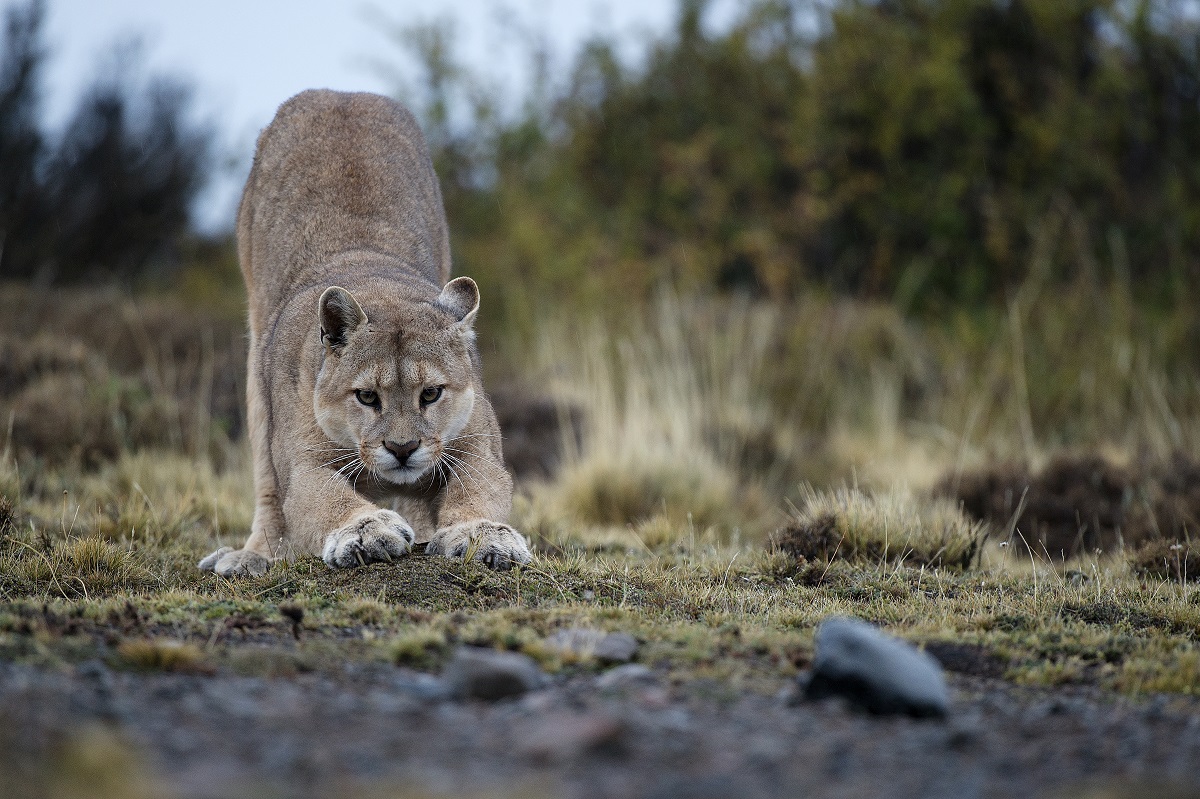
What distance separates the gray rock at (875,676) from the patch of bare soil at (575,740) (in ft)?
0.18

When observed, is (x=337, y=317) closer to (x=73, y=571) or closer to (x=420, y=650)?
(x=73, y=571)

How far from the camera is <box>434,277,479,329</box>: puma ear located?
236 inches

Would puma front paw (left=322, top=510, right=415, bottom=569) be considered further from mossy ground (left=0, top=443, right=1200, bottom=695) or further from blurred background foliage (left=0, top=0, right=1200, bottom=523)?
blurred background foliage (left=0, top=0, right=1200, bottom=523)

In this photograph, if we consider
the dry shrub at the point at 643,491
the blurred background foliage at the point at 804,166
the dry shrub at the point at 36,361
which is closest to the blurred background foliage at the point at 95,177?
the blurred background foliage at the point at 804,166

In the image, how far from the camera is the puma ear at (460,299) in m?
6.00

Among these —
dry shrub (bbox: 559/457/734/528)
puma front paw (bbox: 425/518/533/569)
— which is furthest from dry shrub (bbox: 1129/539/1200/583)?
puma front paw (bbox: 425/518/533/569)

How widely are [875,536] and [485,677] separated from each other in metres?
3.32

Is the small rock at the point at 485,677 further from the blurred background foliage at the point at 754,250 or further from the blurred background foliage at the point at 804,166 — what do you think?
the blurred background foliage at the point at 804,166

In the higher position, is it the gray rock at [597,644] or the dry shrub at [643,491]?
the gray rock at [597,644]

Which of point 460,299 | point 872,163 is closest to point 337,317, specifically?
point 460,299

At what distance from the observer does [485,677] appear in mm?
3104

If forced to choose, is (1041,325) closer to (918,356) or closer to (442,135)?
(918,356)

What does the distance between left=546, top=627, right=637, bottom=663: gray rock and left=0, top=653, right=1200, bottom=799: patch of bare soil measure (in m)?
0.34

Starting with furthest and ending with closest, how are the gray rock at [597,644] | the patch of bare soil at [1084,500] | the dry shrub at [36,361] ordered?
the dry shrub at [36,361] < the patch of bare soil at [1084,500] < the gray rock at [597,644]
